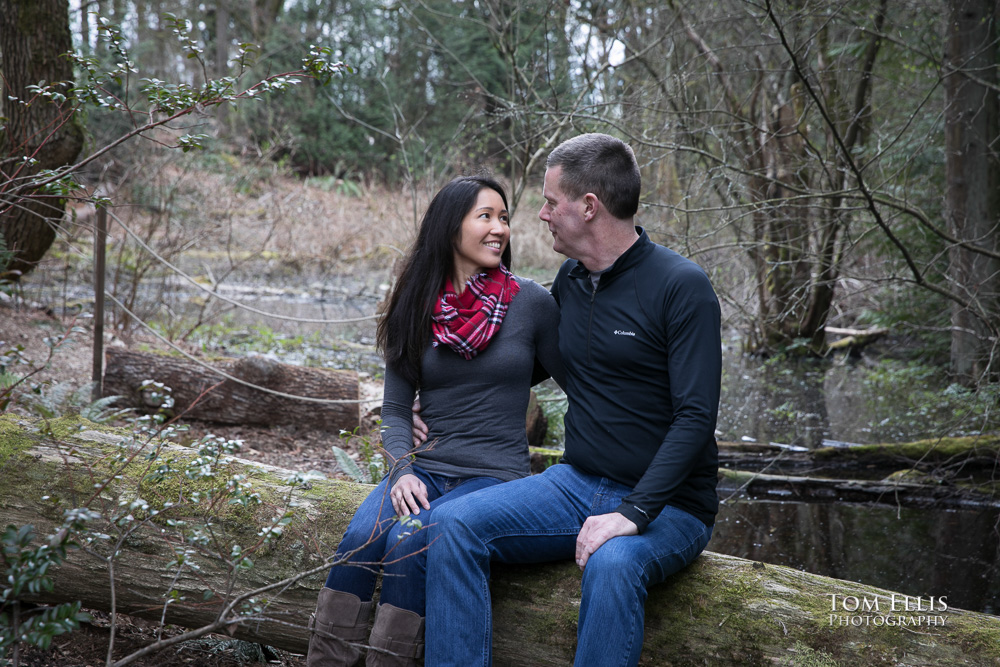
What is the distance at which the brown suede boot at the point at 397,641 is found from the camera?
233cm

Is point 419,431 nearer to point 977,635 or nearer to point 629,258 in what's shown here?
point 629,258

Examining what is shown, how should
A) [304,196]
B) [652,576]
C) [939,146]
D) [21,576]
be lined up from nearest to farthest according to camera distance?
[21,576] → [652,576] → [939,146] → [304,196]

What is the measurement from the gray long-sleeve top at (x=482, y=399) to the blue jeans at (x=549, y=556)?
239mm

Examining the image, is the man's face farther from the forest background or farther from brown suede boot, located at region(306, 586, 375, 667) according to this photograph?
brown suede boot, located at region(306, 586, 375, 667)

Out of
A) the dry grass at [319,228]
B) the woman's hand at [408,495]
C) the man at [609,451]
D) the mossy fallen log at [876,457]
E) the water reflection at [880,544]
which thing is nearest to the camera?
the man at [609,451]

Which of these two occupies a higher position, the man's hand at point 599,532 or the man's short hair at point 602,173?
the man's short hair at point 602,173

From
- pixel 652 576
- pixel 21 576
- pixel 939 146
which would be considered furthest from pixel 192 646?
pixel 939 146

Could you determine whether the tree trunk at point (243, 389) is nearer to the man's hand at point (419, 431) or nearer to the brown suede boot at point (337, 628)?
the man's hand at point (419, 431)

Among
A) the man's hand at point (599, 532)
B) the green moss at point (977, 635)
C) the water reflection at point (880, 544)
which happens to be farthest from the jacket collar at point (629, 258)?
the water reflection at point (880, 544)

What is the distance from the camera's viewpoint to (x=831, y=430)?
7328mm

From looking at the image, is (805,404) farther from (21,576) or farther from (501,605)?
(21,576)

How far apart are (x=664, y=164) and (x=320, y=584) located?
27.7 feet

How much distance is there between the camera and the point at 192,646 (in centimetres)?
298

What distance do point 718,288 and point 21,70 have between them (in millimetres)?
5787
